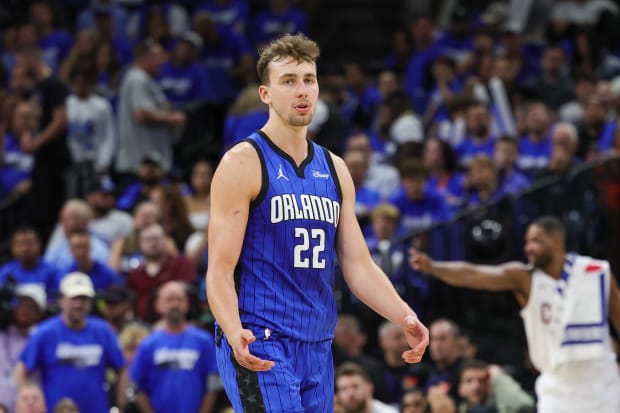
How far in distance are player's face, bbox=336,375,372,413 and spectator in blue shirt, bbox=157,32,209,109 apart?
22.9 feet

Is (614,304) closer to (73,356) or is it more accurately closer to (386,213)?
(386,213)

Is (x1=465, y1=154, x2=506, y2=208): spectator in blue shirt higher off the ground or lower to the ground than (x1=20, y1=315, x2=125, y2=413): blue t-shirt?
higher

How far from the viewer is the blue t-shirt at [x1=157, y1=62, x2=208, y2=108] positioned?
55.0 ft

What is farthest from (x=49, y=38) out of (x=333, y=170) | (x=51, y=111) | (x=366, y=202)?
(x=333, y=170)

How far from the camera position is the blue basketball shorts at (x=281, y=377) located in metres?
6.09

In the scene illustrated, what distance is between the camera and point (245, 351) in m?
5.88

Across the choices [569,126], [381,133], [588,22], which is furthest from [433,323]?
[588,22]

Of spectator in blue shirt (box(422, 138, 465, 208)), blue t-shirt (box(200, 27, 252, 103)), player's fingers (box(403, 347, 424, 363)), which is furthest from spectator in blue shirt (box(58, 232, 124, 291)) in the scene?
player's fingers (box(403, 347, 424, 363))

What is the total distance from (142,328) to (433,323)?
255 centimetres

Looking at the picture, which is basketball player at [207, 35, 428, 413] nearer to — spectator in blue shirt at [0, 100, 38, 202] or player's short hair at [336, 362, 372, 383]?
player's short hair at [336, 362, 372, 383]

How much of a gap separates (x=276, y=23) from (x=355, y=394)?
344 inches

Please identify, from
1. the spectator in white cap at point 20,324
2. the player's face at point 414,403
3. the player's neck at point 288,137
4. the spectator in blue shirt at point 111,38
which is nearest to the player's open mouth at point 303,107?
the player's neck at point 288,137

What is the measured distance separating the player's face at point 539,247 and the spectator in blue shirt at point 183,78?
25.5 feet

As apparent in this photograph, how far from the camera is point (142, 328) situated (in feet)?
39.3
